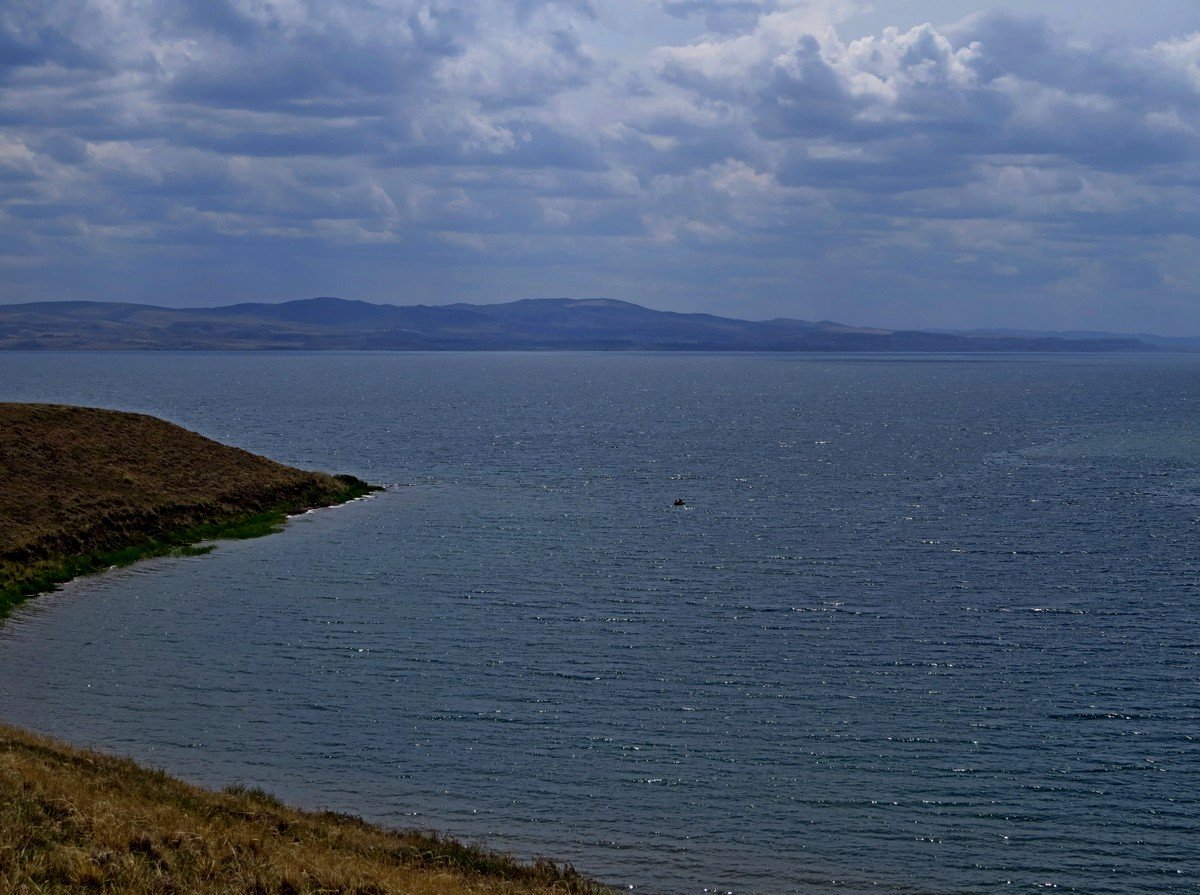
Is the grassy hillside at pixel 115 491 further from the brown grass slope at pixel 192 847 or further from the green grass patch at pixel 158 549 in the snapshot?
the brown grass slope at pixel 192 847

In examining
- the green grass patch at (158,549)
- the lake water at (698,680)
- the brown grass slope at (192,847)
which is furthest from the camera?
the green grass patch at (158,549)

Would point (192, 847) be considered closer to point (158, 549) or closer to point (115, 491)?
point (158, 549)

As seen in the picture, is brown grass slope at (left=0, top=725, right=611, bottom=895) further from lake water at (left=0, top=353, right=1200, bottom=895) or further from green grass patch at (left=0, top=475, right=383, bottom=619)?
green grass patch at (left=0, top=475, right=383, bottom=619)

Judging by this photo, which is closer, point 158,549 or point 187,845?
point 187,845

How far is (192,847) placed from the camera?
1977 centimetres

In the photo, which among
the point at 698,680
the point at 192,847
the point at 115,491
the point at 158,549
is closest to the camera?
the point at 192,847

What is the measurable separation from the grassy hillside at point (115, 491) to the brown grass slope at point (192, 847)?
77.8 feet

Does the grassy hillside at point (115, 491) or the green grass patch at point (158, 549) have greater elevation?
the grassy hillside at point (115, 491)

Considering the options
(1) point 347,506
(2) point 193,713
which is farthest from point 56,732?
(1) point 347,506

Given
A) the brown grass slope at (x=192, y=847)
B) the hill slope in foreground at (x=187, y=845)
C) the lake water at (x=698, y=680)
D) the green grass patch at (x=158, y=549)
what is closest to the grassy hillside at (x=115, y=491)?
the green grass patch at (x=158, y=549)

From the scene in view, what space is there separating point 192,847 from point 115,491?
4563 centimetres

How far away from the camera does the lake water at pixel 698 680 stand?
25.2 metres

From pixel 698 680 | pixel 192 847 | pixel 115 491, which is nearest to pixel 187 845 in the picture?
pixel 192 847

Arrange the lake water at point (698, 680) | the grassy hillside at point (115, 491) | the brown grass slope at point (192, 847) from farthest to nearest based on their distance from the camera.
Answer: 1. the grassy hillside at point (115, 491)
2. the lake water at point (698, 680)
3. the brown grass slope at point (192, 847)
